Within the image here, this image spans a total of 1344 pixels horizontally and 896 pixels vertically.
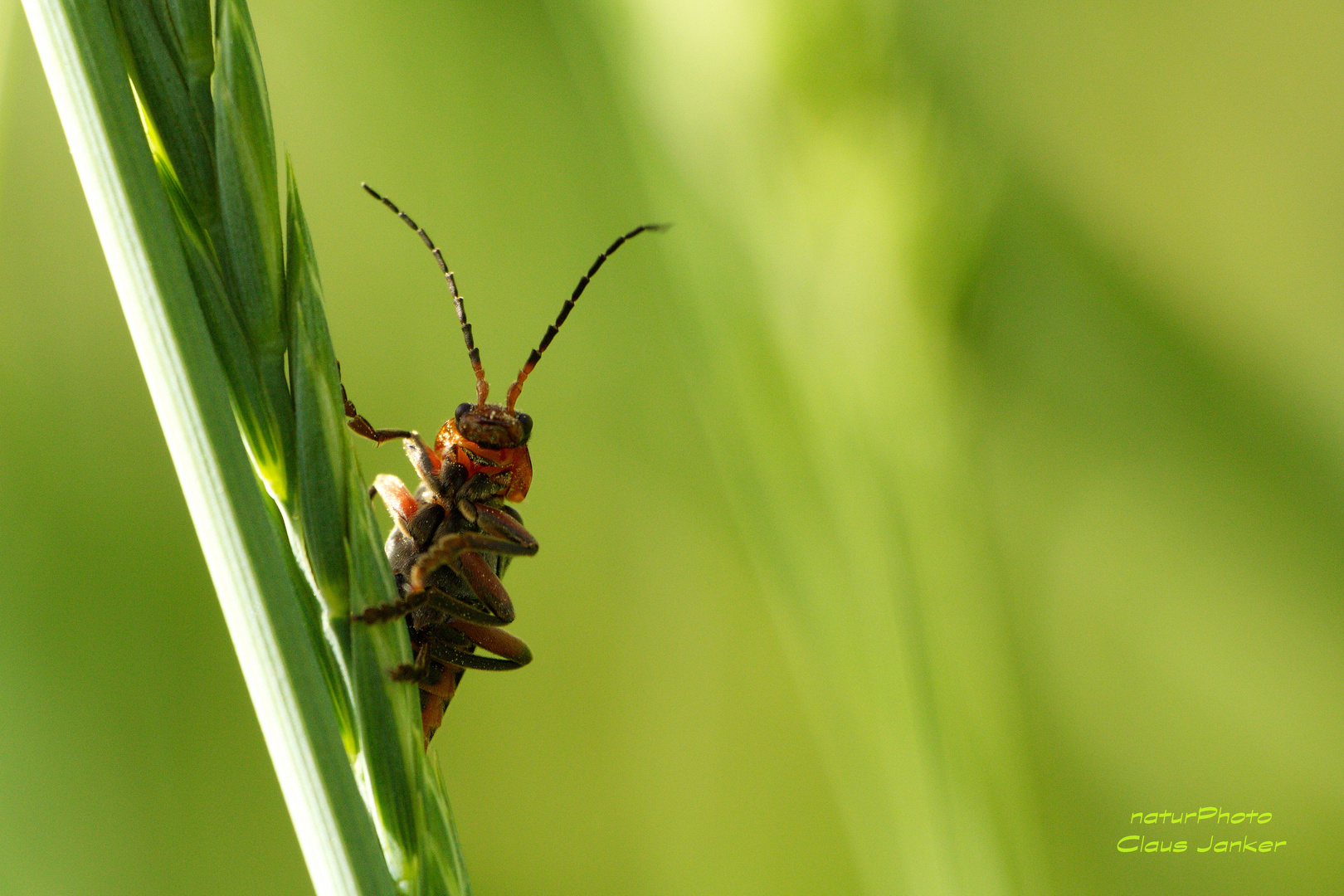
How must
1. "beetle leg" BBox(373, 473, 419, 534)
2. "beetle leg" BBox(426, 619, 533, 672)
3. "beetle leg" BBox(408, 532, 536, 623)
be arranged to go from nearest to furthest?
"beetle leg" BBox(408, 532, 536, 623) < "beetle leg" BBox(426, 619, 533, 672) < "beetle leg" BBox(373, 473, 419, 534)

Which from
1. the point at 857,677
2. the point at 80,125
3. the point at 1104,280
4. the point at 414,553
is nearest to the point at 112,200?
the point at 80,125

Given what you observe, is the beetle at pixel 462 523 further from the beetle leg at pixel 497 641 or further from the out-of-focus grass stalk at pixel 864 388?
the out-of-focus grass stalk at pixel 864 388

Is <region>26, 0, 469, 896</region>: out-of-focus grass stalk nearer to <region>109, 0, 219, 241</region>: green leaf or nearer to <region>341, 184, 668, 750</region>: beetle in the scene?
<region>109, 0, 219, 241</region>: green leaf

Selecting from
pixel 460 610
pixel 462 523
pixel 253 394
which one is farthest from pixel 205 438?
pixel 462 523

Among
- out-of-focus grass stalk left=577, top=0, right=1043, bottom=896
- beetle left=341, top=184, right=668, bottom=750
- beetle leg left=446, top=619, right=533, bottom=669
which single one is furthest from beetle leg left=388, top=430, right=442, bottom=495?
out-of-focus grass stalk left=577, top=0, right=1043, bottom=896

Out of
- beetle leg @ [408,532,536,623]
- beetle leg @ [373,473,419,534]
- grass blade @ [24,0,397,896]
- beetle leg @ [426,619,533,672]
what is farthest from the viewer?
beetle leg @ [373,473,419,534]

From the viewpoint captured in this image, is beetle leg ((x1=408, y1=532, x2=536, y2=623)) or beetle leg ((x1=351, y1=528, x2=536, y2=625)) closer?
beetle leg ((x1=351, y1=528, x2=536, y2=625))

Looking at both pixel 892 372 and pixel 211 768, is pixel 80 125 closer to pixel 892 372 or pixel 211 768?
pixel 892 372
